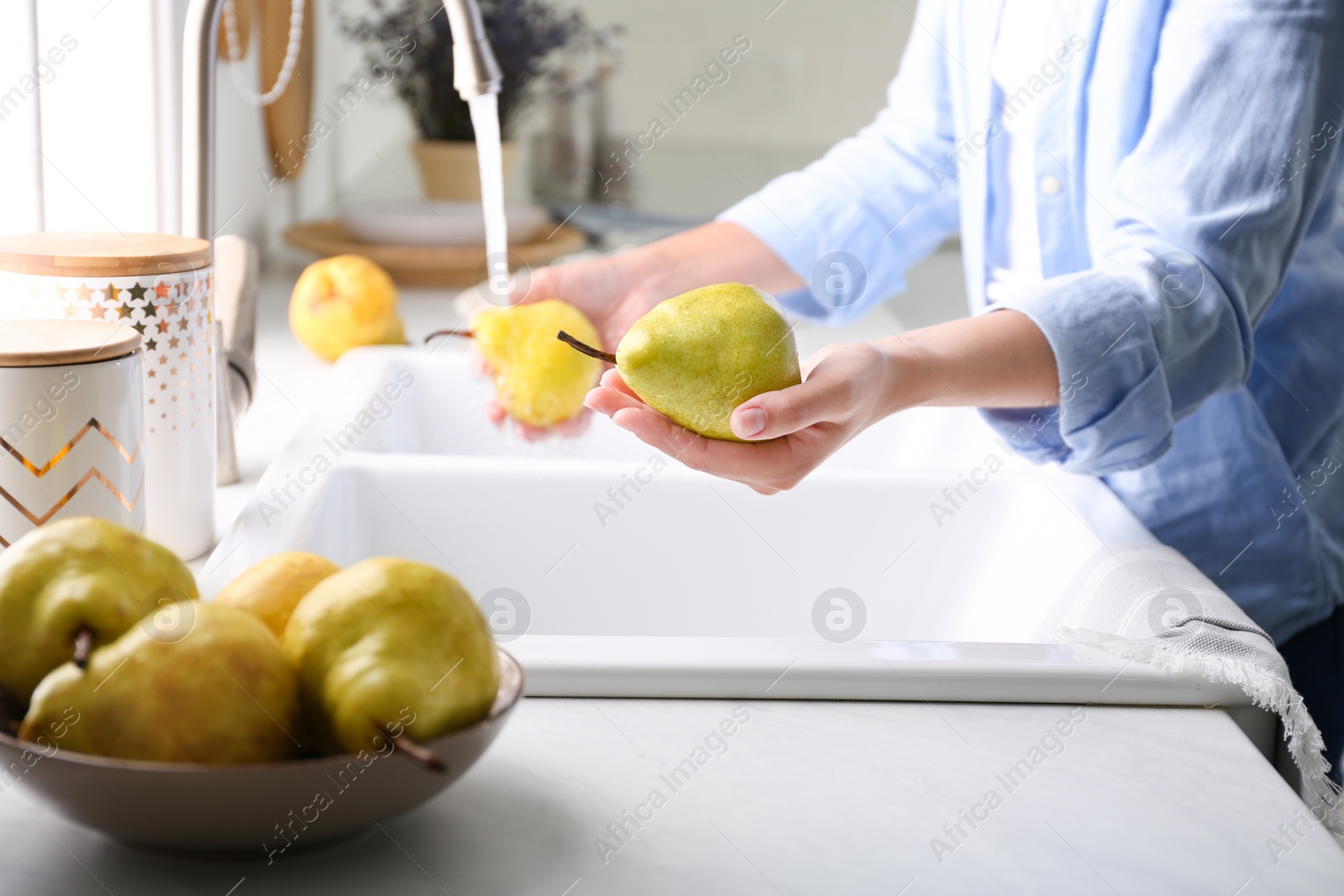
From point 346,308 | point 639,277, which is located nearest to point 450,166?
point 346,308

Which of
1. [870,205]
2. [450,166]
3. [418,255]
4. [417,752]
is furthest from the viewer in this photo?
[450,166]

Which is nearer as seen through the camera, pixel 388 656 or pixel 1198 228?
pixel 388 656

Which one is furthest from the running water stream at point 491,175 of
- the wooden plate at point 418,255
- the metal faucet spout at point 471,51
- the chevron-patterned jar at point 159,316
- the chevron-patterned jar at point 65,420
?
the wooden plate at point 418,255

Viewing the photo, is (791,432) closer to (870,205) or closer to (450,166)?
(870,205)

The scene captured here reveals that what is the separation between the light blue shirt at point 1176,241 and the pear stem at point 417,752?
1.69 feet

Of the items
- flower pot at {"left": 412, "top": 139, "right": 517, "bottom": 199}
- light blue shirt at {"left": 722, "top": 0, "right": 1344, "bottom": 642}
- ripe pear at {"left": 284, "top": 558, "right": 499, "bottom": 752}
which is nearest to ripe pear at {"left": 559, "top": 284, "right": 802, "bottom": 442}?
light blue shirt at {"left": 722, "top": 0, "right": 1344, "bottom": 642}

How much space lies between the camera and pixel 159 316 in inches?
26.8

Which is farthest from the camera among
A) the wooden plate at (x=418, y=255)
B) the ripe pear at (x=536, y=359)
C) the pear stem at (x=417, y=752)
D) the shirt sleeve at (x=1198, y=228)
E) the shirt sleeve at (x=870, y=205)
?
the wooden plate at (x=418, y=255)

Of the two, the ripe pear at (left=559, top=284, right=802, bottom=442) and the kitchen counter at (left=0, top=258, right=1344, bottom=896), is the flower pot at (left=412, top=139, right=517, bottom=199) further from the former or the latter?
the kitchen counter at (left=0, top=258, right=1344, bottom=896)

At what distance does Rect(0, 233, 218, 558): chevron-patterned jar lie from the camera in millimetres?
658

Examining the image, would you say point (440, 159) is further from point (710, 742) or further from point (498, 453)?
point (710, 742)

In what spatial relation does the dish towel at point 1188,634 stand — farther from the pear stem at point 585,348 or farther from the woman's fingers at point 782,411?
the pear stem at point 585,348

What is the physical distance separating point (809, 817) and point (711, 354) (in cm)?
29

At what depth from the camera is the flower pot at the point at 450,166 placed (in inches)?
81.3
